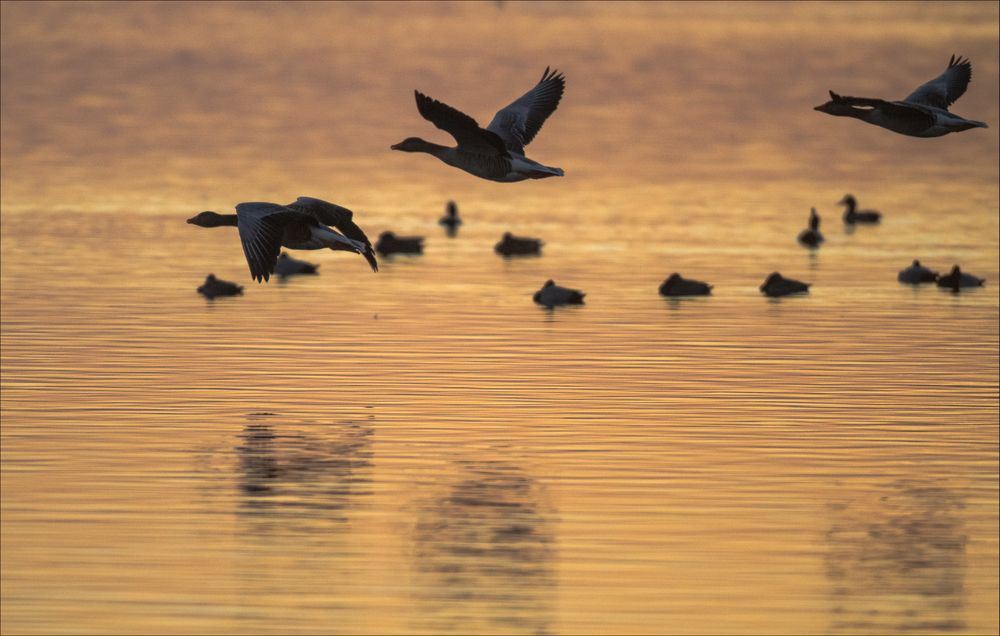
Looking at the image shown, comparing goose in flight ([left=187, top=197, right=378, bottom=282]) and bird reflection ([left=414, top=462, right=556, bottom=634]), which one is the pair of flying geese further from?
bird reflection ([left=414, top=462, right=556, bottom=634])

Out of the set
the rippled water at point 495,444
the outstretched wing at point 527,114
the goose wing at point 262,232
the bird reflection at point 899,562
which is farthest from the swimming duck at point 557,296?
the bird reflection at point 899,562

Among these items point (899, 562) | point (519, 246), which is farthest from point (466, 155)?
point (519, 246)

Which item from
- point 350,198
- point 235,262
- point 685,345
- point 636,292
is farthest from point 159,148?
point 685,345

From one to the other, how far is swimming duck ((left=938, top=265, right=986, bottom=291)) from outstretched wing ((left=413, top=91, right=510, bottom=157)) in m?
23.4

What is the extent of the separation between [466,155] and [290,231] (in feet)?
7.56

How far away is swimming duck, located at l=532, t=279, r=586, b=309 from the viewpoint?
43.6m

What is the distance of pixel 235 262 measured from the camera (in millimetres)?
55625

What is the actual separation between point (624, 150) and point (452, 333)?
9374 centimetres

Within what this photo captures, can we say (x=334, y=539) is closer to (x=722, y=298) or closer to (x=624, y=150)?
(x=722, y=298)

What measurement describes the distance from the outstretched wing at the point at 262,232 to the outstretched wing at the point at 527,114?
4082 mm

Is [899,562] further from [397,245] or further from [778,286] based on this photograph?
[397,245]

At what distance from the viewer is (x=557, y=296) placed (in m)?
43.6

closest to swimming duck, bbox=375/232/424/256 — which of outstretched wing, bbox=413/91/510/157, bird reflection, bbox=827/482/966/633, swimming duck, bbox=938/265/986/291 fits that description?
swimming duck, bbox=938/265/986/291

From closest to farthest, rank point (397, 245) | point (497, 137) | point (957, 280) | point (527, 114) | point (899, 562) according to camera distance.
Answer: point (899, 562), point (497, 137), point (527, 114), point (957, 280), point (397, 245)
